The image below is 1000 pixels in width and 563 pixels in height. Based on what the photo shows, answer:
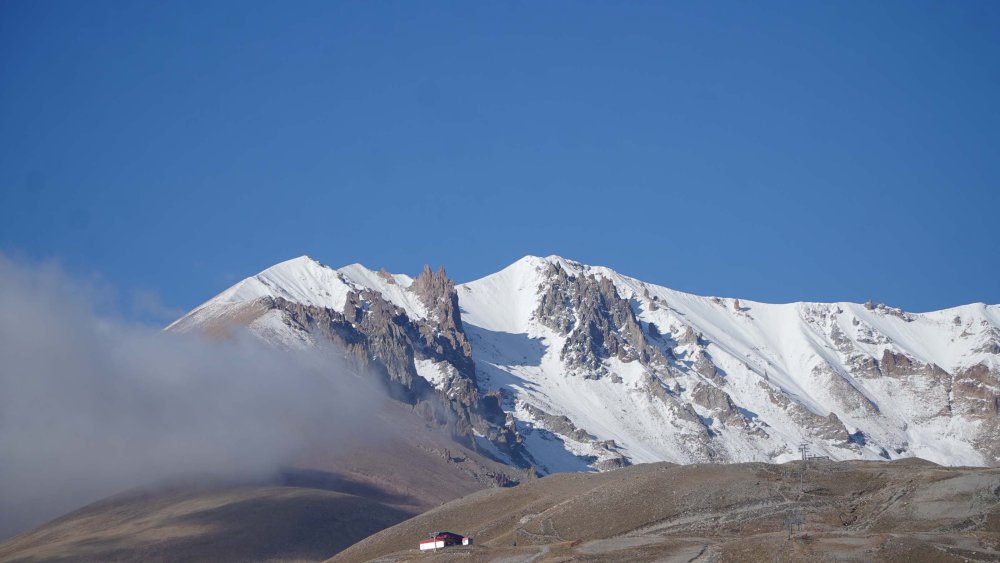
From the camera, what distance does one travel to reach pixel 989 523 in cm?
12188

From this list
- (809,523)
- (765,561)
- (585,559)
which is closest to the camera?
(765,561)

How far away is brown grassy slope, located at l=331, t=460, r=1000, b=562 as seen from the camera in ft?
364

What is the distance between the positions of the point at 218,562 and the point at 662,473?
222 ft

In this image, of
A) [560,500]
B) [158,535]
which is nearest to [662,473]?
[560,500]

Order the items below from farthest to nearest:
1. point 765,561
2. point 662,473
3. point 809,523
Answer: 1. point 662,473
2. point 809,523
3. point 765,561

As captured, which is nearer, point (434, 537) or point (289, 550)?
point (434, 537)

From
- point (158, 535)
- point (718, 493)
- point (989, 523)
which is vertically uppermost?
point (158, 535)

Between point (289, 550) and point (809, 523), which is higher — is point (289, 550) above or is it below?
above

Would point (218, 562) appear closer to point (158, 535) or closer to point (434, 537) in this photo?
point (158, 535)

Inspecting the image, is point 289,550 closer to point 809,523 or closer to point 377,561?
point 377,561

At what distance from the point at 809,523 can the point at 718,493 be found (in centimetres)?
1664

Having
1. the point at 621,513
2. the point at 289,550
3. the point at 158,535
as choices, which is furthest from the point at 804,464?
the point at 158,535

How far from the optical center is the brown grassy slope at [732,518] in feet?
364

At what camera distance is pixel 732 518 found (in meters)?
138
